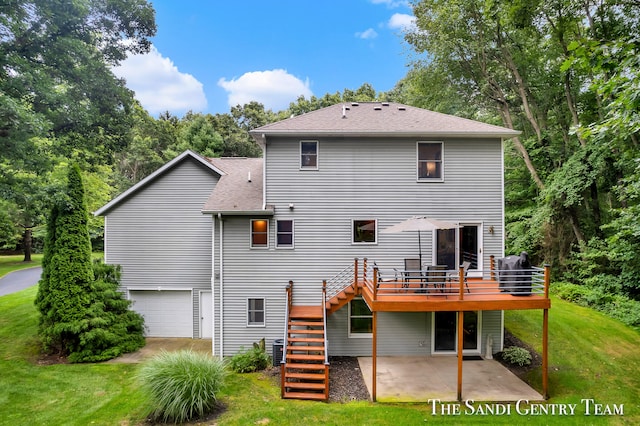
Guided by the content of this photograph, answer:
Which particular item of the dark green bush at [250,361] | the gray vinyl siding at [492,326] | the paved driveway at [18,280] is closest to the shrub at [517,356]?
the gray vinyl siding at [492,326]

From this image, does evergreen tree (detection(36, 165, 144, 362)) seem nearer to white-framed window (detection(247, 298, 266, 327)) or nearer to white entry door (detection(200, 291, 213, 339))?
white entry door (detection(200, 291, 213, 339))

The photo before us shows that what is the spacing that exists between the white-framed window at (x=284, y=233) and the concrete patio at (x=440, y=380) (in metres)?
4.54

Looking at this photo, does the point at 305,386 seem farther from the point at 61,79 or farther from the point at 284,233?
the point at 61,79

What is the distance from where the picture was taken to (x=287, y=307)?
972 cm

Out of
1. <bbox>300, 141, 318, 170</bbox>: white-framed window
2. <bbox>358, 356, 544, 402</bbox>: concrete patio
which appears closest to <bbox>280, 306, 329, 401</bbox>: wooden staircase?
<bbox>358, 356, 544, 402</bbox>: concrete patio

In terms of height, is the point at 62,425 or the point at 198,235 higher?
the point at 198,235

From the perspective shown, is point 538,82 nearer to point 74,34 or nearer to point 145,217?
point 145,217

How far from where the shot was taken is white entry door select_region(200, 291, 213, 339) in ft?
39.3

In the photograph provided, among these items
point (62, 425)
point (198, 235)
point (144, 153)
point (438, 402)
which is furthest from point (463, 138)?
point (144, 153)

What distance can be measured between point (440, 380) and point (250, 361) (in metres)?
5.54

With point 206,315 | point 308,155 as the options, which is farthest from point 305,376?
point 308,155

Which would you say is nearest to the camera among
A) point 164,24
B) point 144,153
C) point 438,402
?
point 438,402

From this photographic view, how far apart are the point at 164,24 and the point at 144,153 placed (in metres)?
19.7

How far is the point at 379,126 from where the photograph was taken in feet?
34.2
